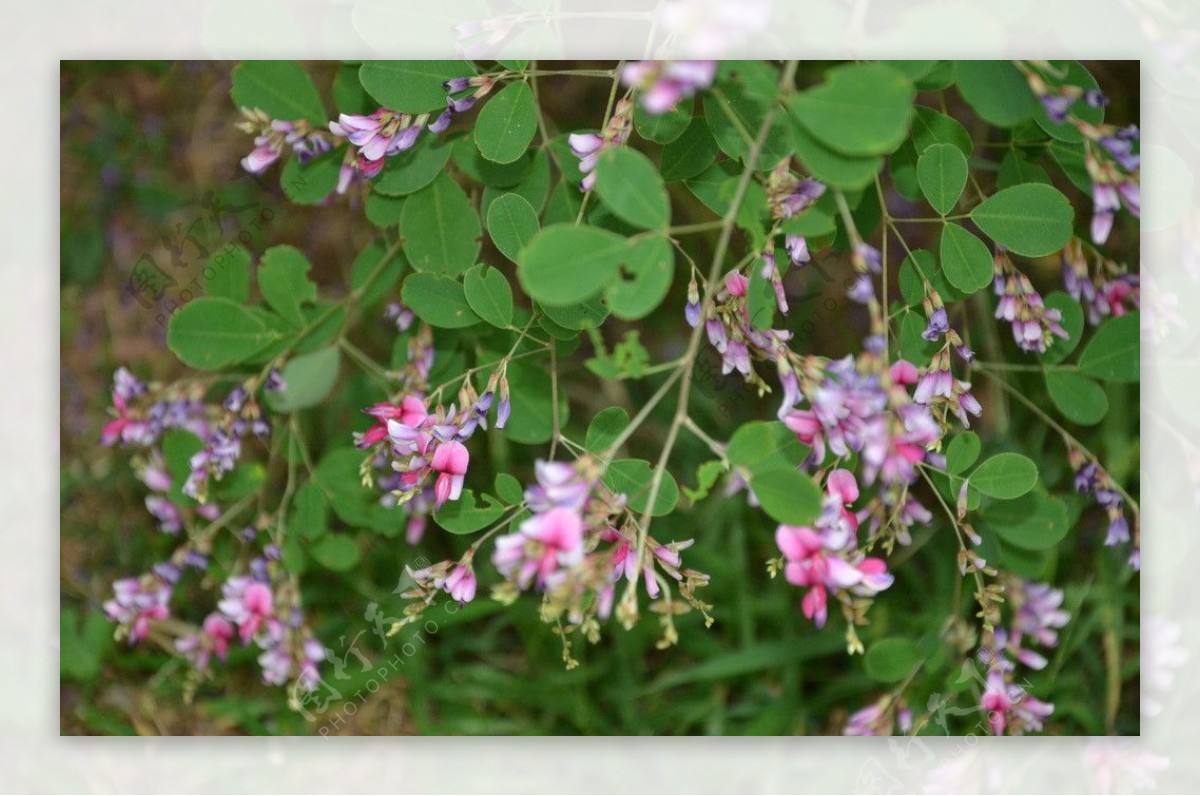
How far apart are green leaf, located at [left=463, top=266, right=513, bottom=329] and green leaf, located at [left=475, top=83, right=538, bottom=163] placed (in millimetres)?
135

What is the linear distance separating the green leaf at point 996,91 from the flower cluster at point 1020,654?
0.74m

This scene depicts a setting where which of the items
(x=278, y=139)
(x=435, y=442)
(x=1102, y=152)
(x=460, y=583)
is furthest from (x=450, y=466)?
(x=1102, y=152)

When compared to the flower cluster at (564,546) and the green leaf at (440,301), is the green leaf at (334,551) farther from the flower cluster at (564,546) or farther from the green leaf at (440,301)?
the flower cluster at (564,546)

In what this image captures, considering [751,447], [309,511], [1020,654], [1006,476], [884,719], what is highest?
[751,447]

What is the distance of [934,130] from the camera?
1.37 m

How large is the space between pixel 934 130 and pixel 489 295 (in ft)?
1.88

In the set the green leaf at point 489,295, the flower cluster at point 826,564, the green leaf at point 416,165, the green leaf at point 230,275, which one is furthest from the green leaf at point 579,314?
the green leaf at point 230,275

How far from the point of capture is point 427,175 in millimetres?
1436

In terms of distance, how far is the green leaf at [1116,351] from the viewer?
5.05ft

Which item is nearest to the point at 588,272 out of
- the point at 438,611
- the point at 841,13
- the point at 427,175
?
the point at 427,175

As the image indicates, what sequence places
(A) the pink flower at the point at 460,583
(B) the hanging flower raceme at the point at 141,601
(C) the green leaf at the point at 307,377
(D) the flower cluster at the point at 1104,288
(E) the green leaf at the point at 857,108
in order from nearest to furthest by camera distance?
(E) the green leaf at the point at 857,108 → (A) the pink flower at the point at 460,583 → (D) the flower cluster at the point at 1104,288 → (C) the green leaf at the point at 307,377 → (B) the hanging flower raceme at the point at 141,601

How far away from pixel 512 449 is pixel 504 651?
0.36 metres

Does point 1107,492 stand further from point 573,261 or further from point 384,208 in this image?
point 384,208

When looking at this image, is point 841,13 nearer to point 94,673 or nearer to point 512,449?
point 512,449
